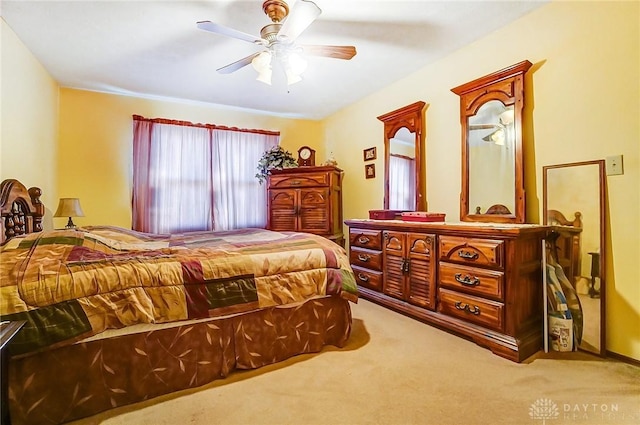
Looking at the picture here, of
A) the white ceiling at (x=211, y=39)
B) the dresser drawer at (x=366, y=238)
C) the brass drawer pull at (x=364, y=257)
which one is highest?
the white ceiling at (x=211, y=39)

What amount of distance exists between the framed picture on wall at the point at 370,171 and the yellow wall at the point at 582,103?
1090 millimetres

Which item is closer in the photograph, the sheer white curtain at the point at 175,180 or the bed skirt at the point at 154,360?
the bed skirt at the point at 154,360

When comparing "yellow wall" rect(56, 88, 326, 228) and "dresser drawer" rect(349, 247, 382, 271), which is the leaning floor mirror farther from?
"yellow wall" rect(56, 88, 326, 228)

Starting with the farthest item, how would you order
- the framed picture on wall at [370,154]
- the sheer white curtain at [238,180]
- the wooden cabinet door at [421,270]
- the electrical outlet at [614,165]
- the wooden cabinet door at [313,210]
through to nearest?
the sheer white curtain at [238,180]
the wooden cabinet door at [313,210]
the framed picture on wall at [370,154]
the wooden cabinet door at [421,270]
the electrical outlet at [614,165]

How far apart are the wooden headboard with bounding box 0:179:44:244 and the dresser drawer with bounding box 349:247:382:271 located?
286cm

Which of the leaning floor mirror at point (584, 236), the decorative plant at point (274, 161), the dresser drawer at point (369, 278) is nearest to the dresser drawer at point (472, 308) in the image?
the leaning floor mirror at point (584, 236)

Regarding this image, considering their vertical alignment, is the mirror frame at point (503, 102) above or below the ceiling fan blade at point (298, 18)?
below

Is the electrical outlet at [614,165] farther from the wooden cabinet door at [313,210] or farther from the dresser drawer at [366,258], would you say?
the wooden cabinet door at [313,210]

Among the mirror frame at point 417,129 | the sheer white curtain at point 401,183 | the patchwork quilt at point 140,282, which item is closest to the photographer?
the patchwork quilt at point 140,282

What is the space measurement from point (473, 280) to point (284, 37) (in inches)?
85.6

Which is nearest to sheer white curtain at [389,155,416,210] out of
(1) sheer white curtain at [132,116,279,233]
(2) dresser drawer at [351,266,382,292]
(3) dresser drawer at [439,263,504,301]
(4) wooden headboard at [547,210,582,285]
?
(2) dresser drawer at [351,266,382,292]

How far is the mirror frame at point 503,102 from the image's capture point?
7.69ft

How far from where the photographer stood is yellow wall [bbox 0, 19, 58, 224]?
2328 millimetres

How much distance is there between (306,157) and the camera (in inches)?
182
